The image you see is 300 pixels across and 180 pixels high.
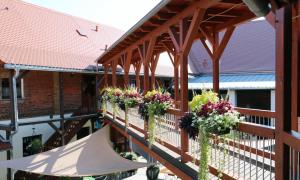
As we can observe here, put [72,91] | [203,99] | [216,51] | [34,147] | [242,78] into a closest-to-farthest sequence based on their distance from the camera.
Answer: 1. [203,99]
2. [216,51]
3. [34,147]
4. [72,91]
5. [242,78]

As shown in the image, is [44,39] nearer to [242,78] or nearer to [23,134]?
[23,134]

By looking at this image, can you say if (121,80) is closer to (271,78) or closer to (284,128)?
(271,78)

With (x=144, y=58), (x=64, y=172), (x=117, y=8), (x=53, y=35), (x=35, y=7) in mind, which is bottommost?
(x=64, y=172)

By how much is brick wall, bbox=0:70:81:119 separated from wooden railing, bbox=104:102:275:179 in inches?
233

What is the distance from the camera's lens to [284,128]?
8.89 ft

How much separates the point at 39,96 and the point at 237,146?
36.5 feet

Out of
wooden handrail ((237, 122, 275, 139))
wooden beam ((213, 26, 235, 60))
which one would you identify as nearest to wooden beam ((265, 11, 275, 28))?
wooden handrail ((237, 122, 275, 139))

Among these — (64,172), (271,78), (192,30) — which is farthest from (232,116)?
(271,78)

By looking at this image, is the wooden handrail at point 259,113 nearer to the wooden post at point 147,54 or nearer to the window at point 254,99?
the wooden post at point 147,54

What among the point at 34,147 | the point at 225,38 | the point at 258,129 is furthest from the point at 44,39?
the point at 258,129

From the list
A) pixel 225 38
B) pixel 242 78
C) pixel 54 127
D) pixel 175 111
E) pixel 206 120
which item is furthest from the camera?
pixel 242 78

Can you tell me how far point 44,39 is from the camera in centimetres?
1508

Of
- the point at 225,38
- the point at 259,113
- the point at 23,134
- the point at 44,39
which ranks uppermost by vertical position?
the point at 44,39

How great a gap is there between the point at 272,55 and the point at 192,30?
14.4 meters
